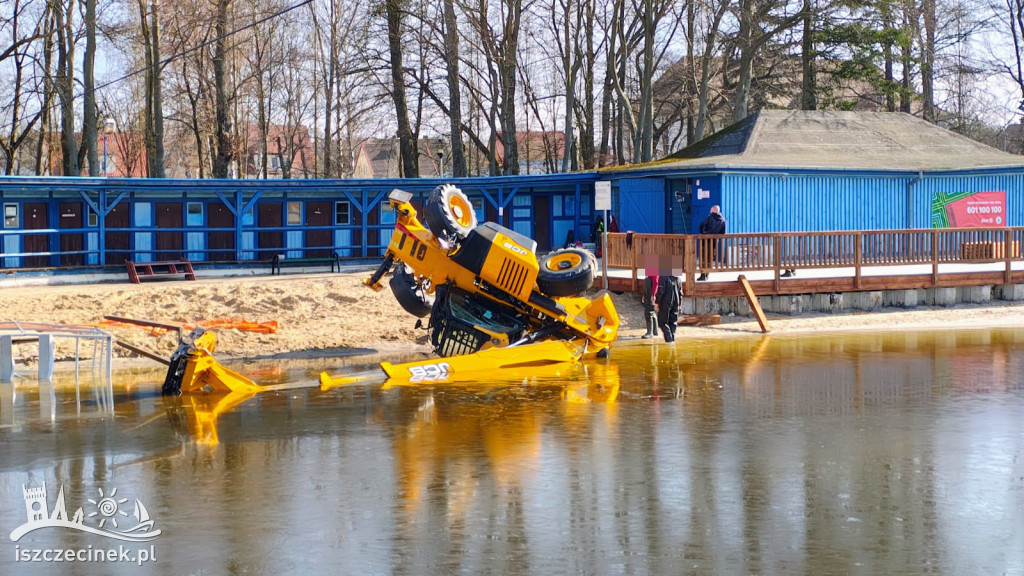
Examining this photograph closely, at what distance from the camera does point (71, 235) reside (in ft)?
97.1

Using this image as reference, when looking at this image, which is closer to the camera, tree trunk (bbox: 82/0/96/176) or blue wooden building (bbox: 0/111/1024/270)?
blue wooden building (bbox: 0/111/1024/270)

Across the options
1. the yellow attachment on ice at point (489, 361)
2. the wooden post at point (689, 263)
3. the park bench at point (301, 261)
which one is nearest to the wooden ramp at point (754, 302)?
the wooden post at point (689, 263)

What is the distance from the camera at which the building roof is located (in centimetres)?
3059

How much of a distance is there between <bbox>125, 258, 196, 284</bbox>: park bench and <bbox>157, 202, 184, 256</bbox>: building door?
47 cm

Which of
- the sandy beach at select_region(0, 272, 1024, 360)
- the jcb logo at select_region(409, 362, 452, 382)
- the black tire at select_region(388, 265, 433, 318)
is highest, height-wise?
the black tire at select_region(388, 265, 433, 318)

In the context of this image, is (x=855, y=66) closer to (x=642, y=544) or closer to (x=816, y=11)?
(x=816, y=11)

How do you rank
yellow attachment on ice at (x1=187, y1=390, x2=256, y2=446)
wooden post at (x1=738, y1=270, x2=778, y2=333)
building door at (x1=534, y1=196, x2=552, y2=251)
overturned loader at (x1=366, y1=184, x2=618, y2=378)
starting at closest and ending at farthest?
yellow attachment on ice at (x1=187, y1=390, x2=256, y2=446)
overturned loader at (x1=366, y1=184, x2=618, y2=378)
wooden post at (x1=738, y1=270, x2=778, y2=333)
building door at (x1=534, y1=196, x2=552, y2=251)

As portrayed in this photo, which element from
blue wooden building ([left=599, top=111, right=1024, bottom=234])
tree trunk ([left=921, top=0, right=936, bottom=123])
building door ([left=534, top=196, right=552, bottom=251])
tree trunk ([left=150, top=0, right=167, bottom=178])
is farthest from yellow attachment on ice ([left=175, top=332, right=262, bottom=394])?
tree trunk ([left=921, top=0, right=936, bottom=123])

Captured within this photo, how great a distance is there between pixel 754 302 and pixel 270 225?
1491 cm

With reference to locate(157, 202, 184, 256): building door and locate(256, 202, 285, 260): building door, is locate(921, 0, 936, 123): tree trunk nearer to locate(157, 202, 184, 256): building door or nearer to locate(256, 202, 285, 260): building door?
locate(256, 202, 285, 260): building door

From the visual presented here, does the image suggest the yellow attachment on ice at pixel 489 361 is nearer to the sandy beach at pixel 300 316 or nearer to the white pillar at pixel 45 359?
the sandy beach at pixel 300 316

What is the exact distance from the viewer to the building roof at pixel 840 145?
1204 inches

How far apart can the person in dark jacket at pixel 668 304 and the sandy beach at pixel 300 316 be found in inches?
40.3

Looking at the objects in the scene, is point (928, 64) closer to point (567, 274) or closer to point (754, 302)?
point (754, 302)
